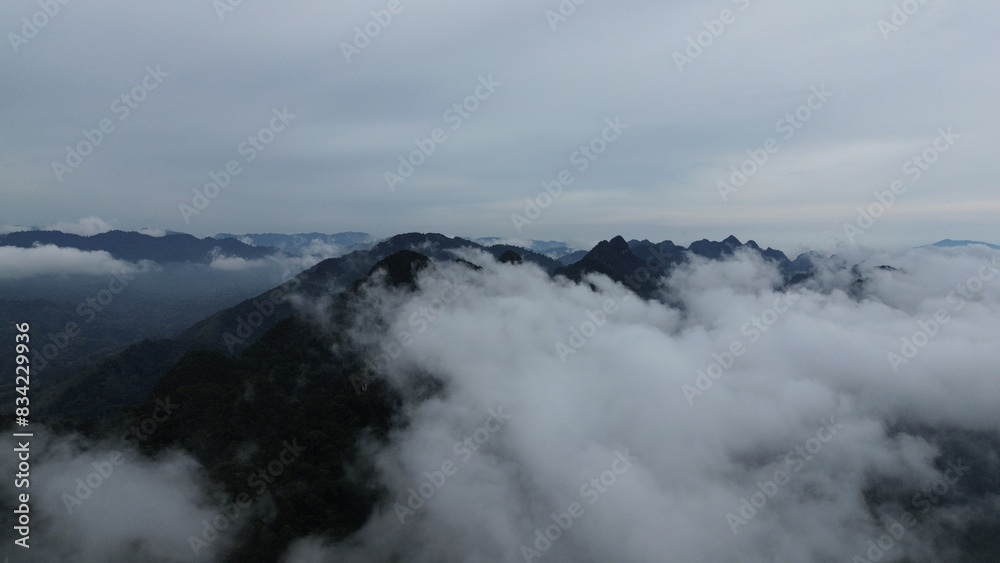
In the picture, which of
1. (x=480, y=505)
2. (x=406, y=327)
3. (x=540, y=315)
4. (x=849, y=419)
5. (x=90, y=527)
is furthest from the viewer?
(x=540, y=315)

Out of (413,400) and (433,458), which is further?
(413,400)

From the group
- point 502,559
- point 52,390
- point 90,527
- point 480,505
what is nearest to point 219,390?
point 90,527

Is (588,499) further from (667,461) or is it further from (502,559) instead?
(667,461)

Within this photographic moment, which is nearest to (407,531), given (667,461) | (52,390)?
(667,461)

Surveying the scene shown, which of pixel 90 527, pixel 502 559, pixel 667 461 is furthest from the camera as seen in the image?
pixel 667 461

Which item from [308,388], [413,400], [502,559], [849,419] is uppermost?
[308,388]

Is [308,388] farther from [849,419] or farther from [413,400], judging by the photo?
[849,419]

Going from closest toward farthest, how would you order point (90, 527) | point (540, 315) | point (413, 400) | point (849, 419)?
point (90, 527), point (413, 400), point (849, 419), point (540, 315)

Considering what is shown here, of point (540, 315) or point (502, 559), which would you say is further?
point (540, 315)

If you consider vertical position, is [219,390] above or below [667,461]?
above
